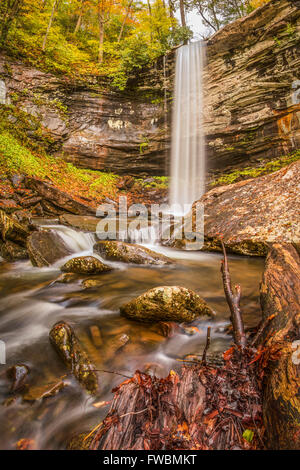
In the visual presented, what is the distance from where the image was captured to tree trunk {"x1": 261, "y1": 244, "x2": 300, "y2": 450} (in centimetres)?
101

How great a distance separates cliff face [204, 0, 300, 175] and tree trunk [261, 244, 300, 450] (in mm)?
10787

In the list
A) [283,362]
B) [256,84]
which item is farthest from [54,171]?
[283,362]

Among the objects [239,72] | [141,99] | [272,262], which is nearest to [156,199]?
[141,99]

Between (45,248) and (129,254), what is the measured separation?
2.08 metres

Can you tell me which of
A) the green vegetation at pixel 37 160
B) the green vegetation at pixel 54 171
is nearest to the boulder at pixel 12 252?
the green vegetation at pixel 54 171

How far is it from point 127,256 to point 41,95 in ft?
40.7

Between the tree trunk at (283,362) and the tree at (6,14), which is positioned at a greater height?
the tree at (6,14)

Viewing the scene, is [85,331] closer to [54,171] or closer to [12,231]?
[12,231]

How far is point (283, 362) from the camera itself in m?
1.28

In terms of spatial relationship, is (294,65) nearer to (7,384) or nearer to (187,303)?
(187,303)

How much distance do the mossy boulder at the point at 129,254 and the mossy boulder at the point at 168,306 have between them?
264 centimetres

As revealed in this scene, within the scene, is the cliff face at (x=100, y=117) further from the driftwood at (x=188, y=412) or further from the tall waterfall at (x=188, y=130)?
the driftwood at (x=188, y=412)

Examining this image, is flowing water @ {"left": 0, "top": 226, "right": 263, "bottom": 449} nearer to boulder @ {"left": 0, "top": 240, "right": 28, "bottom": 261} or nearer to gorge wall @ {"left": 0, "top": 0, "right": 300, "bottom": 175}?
boulder @ {"left": 0, "top": 240, "right": 28, "bottom": 261}

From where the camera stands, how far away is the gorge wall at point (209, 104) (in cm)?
991
